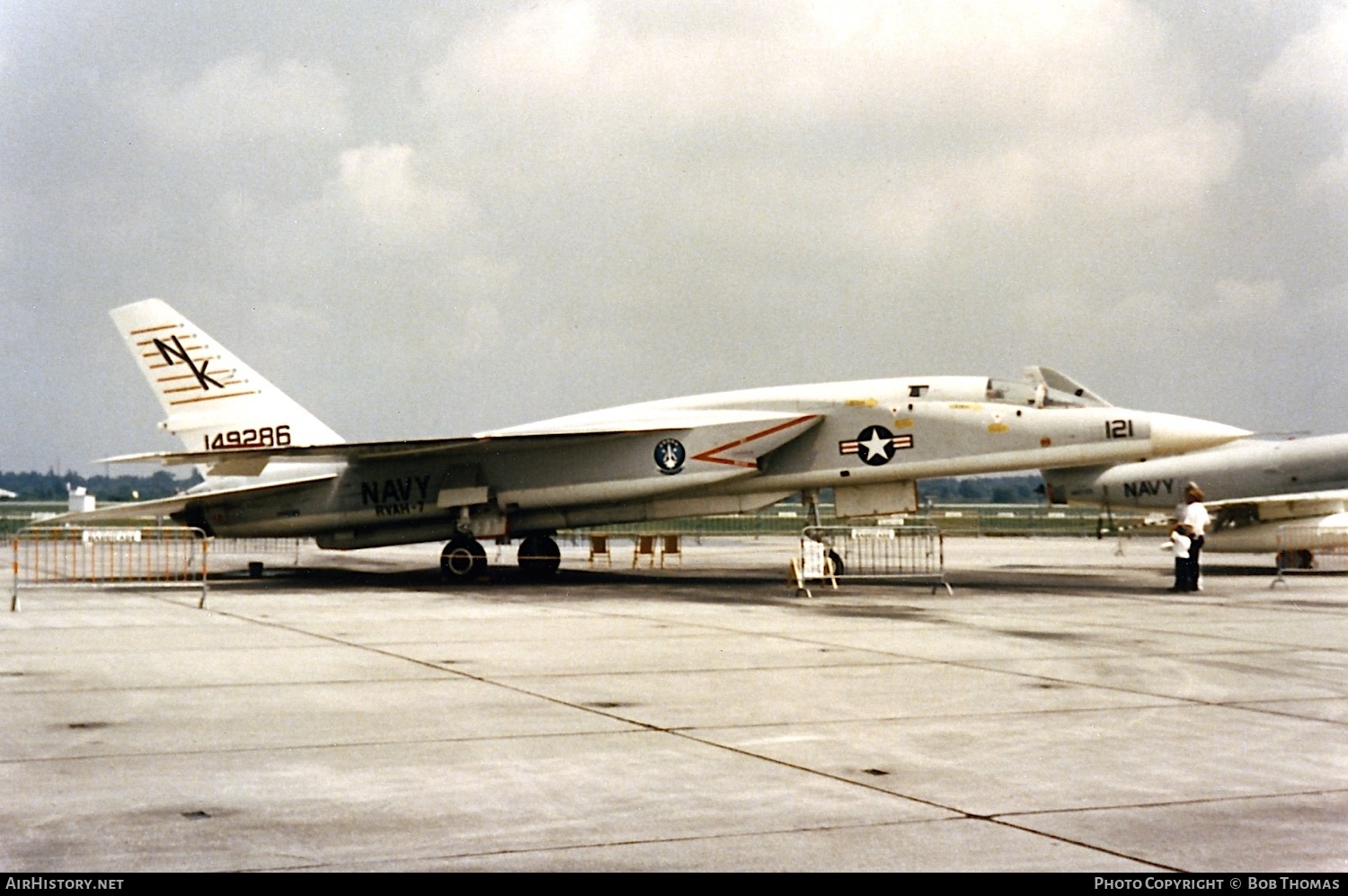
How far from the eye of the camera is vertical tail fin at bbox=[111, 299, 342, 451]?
20547 millimetres

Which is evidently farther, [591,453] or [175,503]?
[175,503]

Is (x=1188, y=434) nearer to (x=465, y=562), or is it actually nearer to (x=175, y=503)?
(x=465, y=562)

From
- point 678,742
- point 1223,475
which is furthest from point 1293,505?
point 678,742

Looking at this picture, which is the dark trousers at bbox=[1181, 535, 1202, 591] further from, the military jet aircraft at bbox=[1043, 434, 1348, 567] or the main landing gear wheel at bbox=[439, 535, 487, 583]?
the main landing gear wheel at bbox=[439, 535, 487, 583]

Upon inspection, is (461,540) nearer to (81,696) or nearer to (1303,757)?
(81,696)

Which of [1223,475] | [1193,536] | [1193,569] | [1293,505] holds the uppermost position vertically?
[1223,475]

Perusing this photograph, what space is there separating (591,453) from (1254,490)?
11.6 m

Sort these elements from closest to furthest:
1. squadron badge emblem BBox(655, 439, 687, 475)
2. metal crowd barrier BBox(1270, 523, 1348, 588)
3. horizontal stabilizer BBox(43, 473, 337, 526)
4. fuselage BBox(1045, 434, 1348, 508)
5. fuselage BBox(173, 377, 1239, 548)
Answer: fuselage BBox(173, 377, 1239, 548), squadron badge emblem BBox(655, 439, 687, 475), horizontal stabilizer BBox(43, 473, 337, 526), metal crowd barrier BBox(1270, 523, 1348, 588), fuselage BBox(1045, 434, 1348, 508)

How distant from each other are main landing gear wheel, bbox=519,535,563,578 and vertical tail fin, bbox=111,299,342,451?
332 cm

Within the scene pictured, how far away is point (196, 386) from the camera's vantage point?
67.7 ft

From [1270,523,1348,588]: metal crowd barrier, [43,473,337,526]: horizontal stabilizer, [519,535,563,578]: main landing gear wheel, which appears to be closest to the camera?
[43,473,337,526]: horizontal stabilizer

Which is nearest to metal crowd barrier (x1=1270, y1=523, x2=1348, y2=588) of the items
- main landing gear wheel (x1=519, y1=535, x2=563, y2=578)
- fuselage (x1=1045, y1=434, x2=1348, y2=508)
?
fuselage (x1=1045, y1=434, x2=1348, y2=508)

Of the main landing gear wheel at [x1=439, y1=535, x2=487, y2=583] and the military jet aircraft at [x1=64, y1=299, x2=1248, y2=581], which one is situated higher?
the military jet aircraft at [x1=64, y1=299, x2=1248, y2=581]
